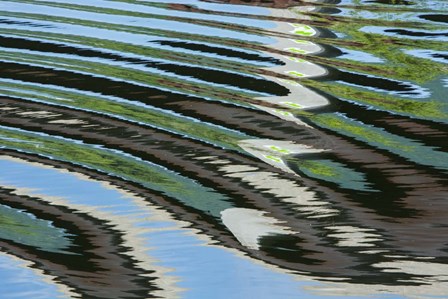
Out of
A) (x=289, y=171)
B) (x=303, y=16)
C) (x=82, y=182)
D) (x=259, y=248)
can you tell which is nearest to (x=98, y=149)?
(x=82, y=182)

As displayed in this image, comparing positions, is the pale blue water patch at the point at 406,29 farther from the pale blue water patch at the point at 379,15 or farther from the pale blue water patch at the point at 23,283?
the pale blue water patch at the point at 23,283

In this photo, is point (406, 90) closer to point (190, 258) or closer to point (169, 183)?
point (169, 183)

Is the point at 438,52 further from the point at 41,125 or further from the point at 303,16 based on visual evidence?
the point at 41,125

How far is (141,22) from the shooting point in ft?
14.0

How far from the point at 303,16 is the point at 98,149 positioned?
191 centimetres

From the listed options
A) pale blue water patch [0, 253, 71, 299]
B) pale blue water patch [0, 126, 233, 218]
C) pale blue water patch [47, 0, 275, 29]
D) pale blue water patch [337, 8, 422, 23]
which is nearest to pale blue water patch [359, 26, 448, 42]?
pale blue water patch [337, 8, 422, 23]

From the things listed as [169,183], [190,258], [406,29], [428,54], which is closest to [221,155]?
[169,183]

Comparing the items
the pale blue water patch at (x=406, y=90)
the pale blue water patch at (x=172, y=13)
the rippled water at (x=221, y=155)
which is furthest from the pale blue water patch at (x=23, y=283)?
the pale blue water patch at (x=172, y=13)

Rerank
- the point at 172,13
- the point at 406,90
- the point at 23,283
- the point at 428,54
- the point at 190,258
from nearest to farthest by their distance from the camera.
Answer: the point at 23,283
the point at 190,258
the point at 406,90
the point at 428,54
the point at 172,13

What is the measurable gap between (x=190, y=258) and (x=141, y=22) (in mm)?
2296

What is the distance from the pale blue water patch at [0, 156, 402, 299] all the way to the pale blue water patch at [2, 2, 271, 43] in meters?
1.62

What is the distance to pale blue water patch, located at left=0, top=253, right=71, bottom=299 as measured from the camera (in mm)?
1888

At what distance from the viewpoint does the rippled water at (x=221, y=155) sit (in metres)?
2.02

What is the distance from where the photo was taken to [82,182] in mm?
2510
